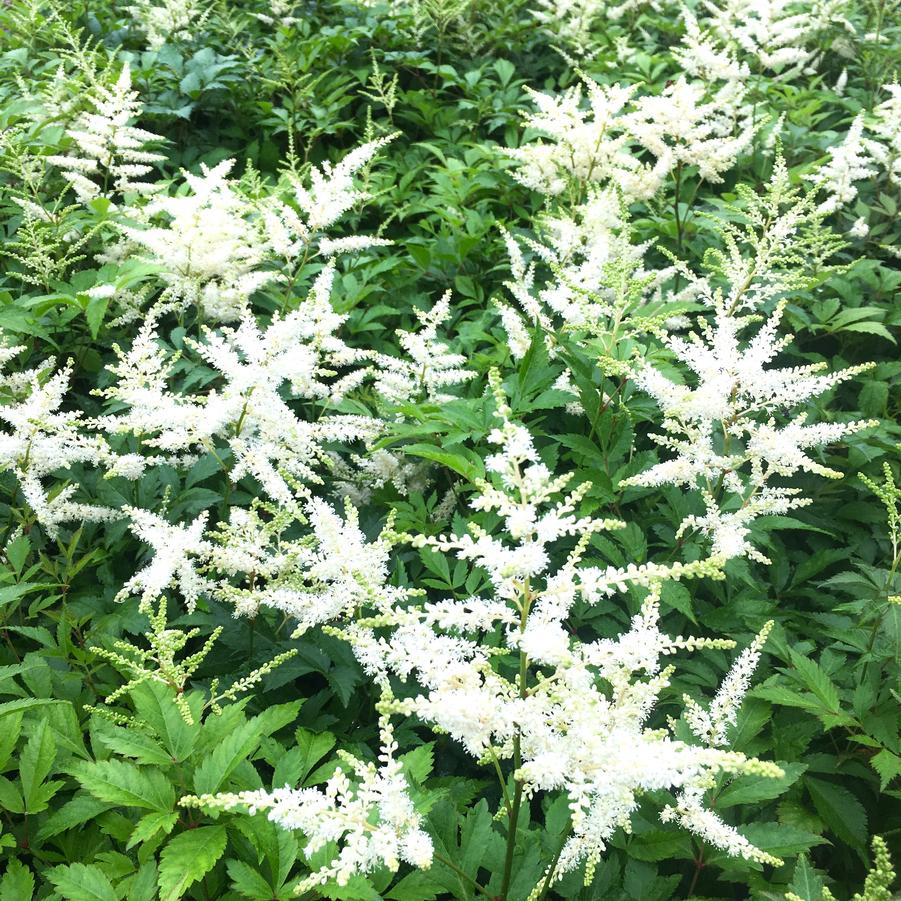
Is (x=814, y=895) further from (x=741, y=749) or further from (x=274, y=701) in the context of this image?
(x=274, y=701)

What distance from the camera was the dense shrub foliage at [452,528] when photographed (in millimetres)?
1765

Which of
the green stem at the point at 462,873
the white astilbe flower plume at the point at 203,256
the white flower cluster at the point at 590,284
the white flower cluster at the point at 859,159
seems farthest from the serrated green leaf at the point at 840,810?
the white flower cluster at the point at 859,159

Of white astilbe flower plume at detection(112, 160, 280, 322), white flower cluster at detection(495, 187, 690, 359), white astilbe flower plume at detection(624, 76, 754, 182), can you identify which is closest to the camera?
white flower cluster at detection(495, 187, 690, 359)

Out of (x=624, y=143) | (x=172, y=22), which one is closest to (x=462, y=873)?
(x=624, y=143)

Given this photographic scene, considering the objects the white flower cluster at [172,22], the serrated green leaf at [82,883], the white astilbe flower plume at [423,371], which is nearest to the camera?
the serrated green leaf at [82,883]

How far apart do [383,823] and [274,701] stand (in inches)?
45.1

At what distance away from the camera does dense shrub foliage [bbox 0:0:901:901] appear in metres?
1.76

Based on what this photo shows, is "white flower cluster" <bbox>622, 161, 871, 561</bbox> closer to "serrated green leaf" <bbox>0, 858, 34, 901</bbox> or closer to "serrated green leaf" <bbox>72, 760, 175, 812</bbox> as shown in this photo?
"serrated green leaf" <bbox>72, 760, 175, 812</bbox>

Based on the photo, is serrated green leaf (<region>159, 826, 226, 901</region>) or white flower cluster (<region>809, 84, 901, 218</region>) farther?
white flower cluster (<region>809, 84, 901, 218</region>)

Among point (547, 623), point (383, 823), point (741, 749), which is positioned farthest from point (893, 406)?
point (383, 823)

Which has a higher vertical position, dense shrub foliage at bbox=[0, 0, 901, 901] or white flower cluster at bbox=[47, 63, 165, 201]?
white flower cluster at bbox=[47, 63, 165, 201]

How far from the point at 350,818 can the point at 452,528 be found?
1.56 metres

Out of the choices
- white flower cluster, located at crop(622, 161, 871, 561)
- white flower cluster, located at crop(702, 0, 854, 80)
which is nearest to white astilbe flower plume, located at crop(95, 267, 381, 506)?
white flower cluster, located at crop(622, 161, 871, 561)

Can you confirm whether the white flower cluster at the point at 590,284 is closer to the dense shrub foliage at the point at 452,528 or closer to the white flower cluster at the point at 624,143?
the dense shrub foliage at the point at 452,528
